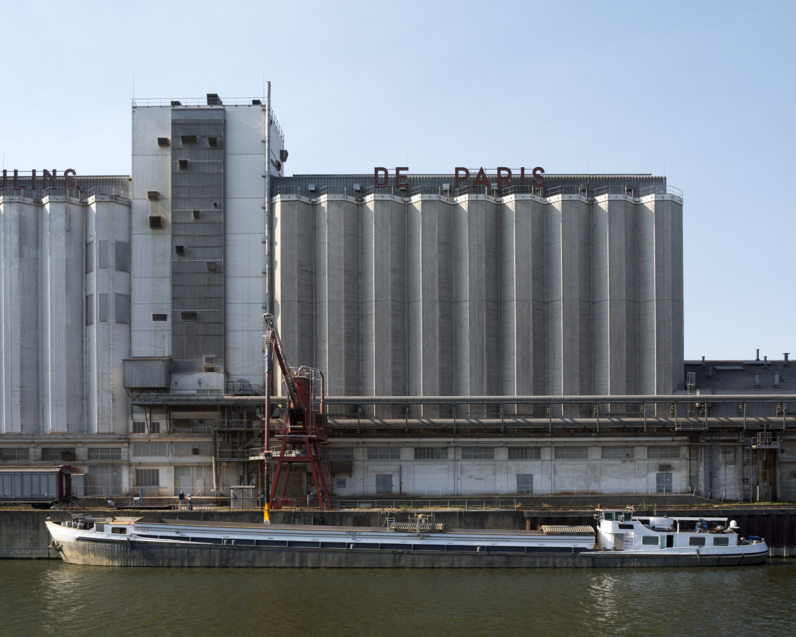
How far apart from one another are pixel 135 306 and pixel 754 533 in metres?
64.8

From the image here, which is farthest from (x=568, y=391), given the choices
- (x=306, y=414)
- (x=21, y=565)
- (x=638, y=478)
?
(x=21, y=565)

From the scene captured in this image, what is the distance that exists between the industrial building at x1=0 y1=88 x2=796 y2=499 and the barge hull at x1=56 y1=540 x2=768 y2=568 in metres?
16.2

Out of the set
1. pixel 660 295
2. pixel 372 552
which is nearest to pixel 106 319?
pixel 372 552

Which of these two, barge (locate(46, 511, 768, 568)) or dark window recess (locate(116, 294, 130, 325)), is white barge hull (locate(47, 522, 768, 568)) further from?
dark window recess (locate(116, 294, 130, 325))

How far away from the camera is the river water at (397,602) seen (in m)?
38.6

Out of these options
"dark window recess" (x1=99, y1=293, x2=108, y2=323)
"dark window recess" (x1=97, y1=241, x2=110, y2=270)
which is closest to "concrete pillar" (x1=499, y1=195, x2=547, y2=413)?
"dark window recess" (x1=99, y1=293, x2=108, y2=323)

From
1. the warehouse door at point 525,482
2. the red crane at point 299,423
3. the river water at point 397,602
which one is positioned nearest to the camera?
the river water at point 397,602

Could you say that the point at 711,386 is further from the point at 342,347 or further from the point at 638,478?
the point at 342,347

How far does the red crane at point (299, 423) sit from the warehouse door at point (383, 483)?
19.3 ft

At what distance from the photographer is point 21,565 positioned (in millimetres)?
56344

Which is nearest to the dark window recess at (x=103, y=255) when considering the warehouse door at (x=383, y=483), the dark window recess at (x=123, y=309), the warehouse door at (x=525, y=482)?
the dark window recess at (x=123, y=309)

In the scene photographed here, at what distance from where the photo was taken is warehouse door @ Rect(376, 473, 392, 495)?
6950 centimetres

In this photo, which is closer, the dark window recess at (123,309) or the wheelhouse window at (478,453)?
the wheelhouse window at (478,453)

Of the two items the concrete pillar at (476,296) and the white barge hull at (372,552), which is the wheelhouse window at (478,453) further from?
the white barge hull at (372,552)
